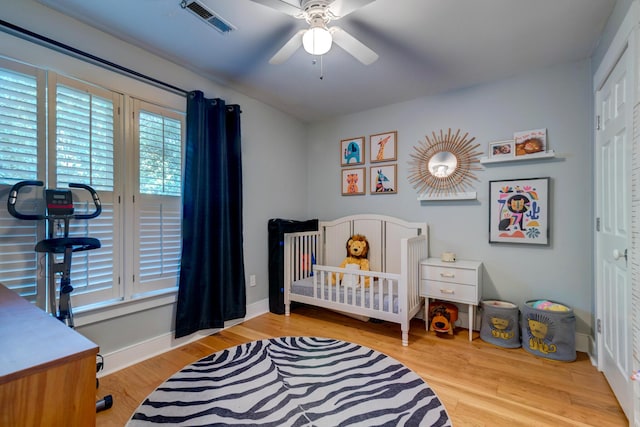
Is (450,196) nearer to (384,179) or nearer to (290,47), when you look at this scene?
(384,179)

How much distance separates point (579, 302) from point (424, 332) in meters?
1.22

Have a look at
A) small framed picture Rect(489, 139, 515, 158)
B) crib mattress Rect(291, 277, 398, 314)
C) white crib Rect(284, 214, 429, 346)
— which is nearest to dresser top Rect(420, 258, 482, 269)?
white crib Rect(284, 214, 429, 346)

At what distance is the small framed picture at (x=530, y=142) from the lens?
235 centimetres

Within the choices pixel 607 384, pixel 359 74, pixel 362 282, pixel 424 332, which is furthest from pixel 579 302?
pixel 359 74

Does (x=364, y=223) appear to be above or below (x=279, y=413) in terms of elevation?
above

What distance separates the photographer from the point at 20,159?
1581mm

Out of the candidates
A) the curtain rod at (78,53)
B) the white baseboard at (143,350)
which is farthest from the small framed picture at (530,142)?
the white baseboard at (143,350)

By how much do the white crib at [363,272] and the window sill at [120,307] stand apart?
1184 millimetres

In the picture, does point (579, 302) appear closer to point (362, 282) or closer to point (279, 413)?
point (362, 282)

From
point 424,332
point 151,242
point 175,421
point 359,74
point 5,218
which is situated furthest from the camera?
point 424,332

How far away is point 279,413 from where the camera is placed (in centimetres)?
151

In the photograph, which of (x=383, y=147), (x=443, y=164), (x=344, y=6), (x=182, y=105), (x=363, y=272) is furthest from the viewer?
(x=383, y=147)

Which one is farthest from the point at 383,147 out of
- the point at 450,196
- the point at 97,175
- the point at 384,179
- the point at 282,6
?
the point at 97,175

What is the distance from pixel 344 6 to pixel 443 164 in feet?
6.17
